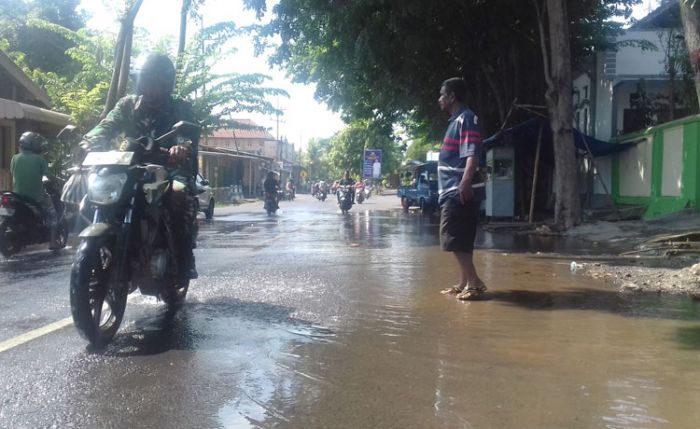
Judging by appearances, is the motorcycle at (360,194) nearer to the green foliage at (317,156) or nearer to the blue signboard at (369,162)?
the blue signboard at (369,162)

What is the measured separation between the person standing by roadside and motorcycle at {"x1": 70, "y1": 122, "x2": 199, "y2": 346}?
2.30 meters

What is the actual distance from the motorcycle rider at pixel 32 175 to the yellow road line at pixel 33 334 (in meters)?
4.86

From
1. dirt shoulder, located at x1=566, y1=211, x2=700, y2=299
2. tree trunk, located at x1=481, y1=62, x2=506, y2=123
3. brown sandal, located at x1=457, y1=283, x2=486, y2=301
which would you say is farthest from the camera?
tree trunk, located at x1=481, y1=62, x2=506, y2=123

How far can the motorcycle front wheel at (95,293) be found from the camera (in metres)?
3.84

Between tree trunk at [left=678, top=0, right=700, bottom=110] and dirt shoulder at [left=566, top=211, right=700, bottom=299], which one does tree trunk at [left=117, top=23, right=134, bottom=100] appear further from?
tree trunk at [left=678, top=0, right=700, bottom=110]

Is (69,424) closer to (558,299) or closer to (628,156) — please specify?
(558,299)

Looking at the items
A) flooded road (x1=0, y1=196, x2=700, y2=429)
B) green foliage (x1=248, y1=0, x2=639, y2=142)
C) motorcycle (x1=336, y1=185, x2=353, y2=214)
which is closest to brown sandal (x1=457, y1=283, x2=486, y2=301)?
flooded road (x1=0, y1=196, x2=700, y2=429)

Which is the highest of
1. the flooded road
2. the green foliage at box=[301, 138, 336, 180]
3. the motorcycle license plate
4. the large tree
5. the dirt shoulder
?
the green foliage at box=[301, 138, 336, 180]

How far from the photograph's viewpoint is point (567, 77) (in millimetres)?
12812

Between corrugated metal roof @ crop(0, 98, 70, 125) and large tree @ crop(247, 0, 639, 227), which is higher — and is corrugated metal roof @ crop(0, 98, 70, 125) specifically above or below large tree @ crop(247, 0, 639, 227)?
below

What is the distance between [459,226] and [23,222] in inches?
254

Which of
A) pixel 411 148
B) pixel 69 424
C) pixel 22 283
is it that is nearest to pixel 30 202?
pixel 22 283

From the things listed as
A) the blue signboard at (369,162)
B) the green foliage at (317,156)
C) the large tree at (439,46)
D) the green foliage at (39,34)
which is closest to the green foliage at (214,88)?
the large tree at (439,46)

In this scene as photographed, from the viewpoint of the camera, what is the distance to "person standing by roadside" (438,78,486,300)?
17.9ft
